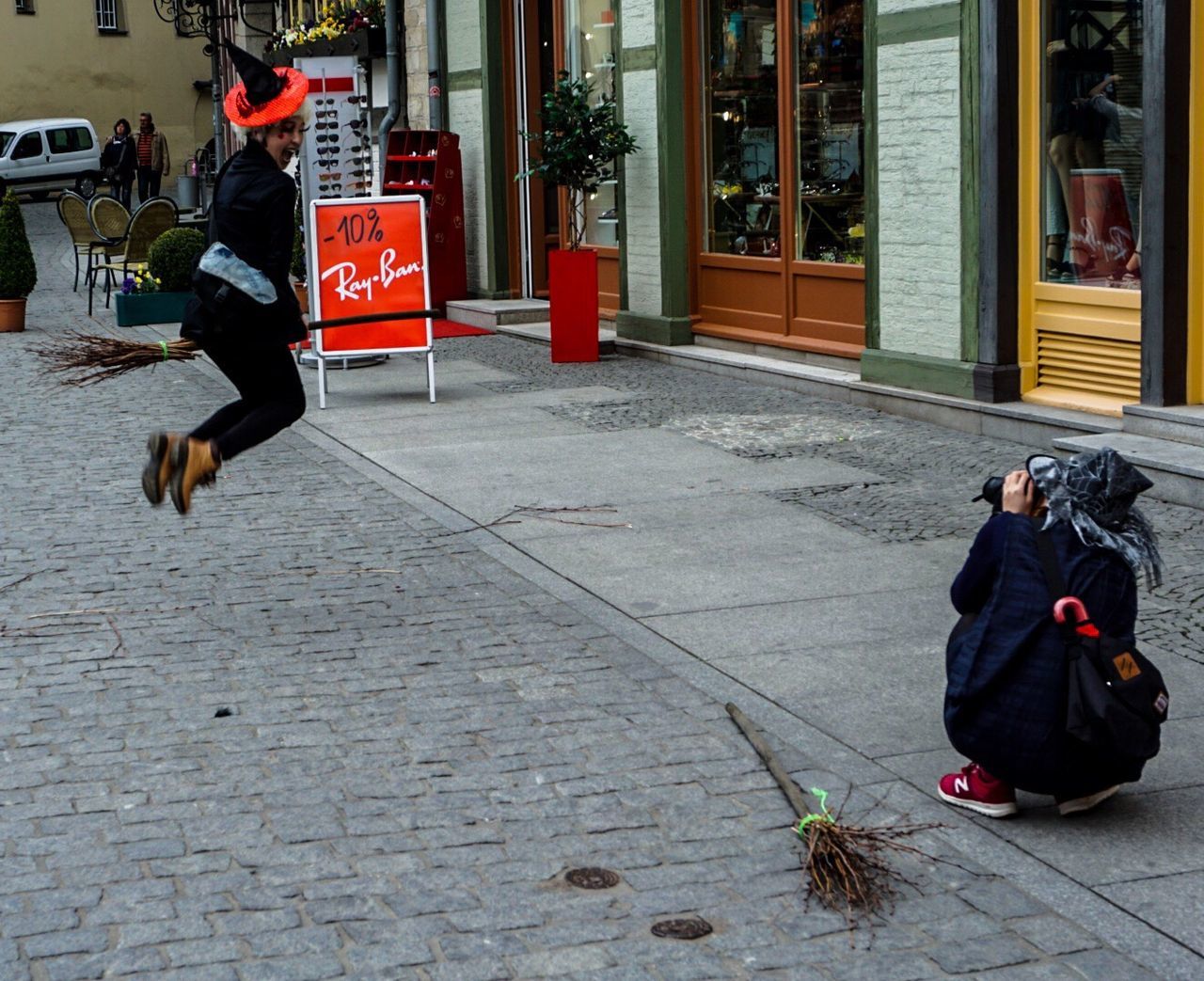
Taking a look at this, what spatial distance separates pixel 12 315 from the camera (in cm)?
1756

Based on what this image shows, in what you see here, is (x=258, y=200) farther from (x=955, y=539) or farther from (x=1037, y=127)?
(x=1037, y=127)

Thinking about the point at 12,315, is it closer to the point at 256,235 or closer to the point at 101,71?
the point at 256,235

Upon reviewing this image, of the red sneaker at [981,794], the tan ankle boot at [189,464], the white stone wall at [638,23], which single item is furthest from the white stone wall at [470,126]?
the red sneaker at [981,794]

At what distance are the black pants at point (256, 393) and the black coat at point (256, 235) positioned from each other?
57 mm

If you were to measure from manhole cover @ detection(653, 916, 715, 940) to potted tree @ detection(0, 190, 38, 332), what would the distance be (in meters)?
14.7

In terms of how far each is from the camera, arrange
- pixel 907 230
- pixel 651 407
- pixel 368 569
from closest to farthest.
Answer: pixel 368 569, pixel 907 230, pixel 651 407

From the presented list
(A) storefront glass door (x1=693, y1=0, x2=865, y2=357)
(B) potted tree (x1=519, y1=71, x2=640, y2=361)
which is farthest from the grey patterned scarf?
(B) potted tree (x1=519, y1=71, x2=640, y2=361)

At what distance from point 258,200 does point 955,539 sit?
10.4 ft

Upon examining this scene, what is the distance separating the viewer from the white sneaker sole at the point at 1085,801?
4.36 m

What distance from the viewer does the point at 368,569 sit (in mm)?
7254

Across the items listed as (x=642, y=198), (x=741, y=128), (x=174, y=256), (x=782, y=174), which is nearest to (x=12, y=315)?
(x=174, y=256)

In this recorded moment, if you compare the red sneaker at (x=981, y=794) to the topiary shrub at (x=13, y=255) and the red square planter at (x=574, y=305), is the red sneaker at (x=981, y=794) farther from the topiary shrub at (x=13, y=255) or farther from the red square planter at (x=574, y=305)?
the topiary shrub at (x=13, y=255)

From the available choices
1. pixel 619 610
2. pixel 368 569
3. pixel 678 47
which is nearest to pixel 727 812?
pixel 619 610

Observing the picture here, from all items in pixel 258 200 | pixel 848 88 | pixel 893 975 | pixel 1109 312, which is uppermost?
pixel 848 88
